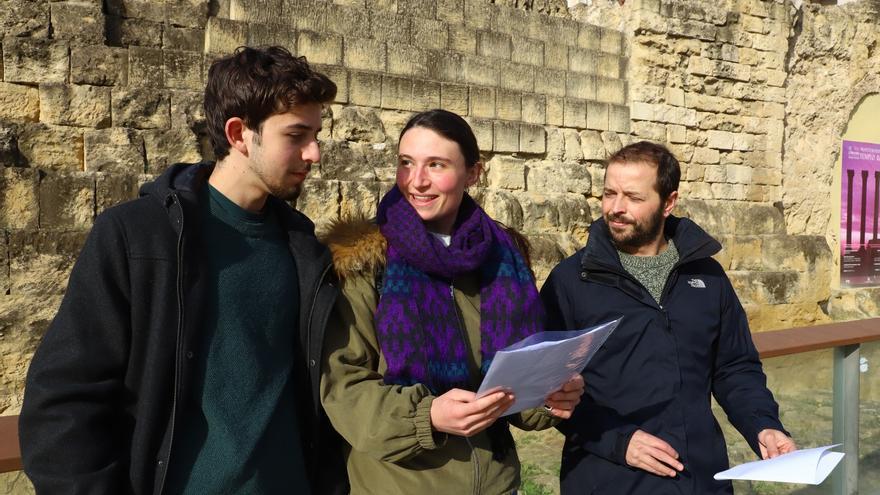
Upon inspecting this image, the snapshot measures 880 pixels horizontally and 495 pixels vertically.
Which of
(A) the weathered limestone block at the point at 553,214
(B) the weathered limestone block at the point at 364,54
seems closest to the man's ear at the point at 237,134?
(B) the weathered limestone block at the point at 364,54

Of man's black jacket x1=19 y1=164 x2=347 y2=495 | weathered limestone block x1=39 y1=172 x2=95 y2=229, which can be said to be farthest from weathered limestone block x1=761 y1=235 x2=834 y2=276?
man's black jacket x1=19 y1=164 x2=347 y2=495

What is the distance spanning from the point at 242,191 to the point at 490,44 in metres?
6.07

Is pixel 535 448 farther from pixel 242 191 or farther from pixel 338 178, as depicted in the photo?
pixel 338 178

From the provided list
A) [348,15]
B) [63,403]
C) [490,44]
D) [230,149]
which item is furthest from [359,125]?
[63,403]

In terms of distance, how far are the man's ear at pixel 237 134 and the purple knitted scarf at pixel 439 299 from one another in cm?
43

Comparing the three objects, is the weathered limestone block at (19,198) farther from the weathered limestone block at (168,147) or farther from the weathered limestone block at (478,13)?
the weathered limestone block at (478,13)

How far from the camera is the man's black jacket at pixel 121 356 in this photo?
1.54 meters

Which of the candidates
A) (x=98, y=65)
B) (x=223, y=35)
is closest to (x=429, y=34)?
(x=223, y=35)

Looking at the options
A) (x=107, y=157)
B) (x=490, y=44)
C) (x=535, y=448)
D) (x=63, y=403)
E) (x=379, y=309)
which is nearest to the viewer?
(x=63, y=403)

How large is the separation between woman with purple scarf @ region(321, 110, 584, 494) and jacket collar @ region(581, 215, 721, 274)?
1.38 feet

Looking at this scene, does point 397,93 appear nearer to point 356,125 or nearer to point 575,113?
point 356,125

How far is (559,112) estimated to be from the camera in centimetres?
779

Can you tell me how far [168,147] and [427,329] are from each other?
Answer: 13.8ft

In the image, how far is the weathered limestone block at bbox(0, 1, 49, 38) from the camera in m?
5.22
